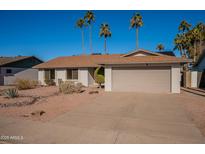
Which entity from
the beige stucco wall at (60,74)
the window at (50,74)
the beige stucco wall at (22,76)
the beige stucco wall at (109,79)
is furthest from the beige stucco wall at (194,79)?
the beige stucco wall at (22,76)

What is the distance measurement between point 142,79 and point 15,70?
21.8 meters

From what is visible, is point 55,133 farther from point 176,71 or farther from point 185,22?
point 185,22

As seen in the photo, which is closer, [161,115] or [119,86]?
[161,115]

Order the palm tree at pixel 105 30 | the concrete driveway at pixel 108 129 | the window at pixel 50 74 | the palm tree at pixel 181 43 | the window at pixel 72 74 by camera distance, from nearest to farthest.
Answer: the concrete driveway at pixel 108 129 < the window at pixel 72 74 < the window at pixel 50 74 < the palm tree at pixel 181 43 < the palm tree at pixel 105 30

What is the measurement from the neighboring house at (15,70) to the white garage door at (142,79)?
18.7 m

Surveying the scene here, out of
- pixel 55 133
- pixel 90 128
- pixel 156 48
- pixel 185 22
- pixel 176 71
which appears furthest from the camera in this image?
pixel 156 48

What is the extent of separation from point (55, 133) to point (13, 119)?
2.60 metres

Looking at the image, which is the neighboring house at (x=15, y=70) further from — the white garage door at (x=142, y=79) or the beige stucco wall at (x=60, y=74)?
the white garage door at (x=142, y=79)

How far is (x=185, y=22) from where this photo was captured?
30422 mm

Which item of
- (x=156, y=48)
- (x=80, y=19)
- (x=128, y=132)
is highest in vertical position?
(x=80, y=19)

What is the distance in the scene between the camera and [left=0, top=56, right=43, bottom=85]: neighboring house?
24.7 m

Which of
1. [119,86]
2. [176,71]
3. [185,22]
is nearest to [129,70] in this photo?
[119,86]

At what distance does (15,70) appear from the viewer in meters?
26.1

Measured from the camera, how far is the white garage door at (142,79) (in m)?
13.4
